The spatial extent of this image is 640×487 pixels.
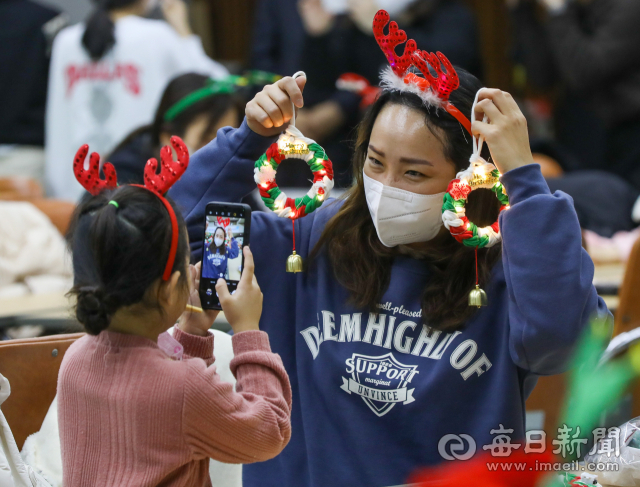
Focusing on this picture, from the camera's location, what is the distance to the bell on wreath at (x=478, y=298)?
4.84ft

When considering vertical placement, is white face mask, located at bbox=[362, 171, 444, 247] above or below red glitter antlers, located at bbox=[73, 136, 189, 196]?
below

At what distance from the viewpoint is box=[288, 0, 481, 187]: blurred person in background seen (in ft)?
13.4

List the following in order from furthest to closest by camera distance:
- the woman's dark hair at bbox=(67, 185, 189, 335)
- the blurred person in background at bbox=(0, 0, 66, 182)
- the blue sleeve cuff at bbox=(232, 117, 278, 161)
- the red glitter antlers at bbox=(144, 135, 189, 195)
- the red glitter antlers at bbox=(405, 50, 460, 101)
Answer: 1. the blurred person in background at bbox=(0, 0, 66, 182)
2. the blue sleeve cuff at bbox=(232, 117, 278, 161)
3. the red glitter antlers at bbox=(405, 50, 460, 101)
4. the red glitter antlers at bbox=(144, 135, 189, 195)
5. the woman's dark hair at bbox=(67, 185, 189, 335)

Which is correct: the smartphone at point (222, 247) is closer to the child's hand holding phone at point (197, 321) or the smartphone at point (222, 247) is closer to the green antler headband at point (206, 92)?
the child's hand holding phone at point (197, 321)

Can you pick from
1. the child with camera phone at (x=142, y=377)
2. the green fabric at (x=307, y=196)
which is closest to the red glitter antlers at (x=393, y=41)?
the green fabric at (x=307, y=196)

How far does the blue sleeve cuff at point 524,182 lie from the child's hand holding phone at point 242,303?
1.67 feet

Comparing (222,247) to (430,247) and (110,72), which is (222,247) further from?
(110,72)

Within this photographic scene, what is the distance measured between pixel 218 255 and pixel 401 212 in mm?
388

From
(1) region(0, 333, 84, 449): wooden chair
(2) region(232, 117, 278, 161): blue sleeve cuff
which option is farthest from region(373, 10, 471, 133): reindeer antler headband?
(1) region(0, 333, 84, 449): wooden chair

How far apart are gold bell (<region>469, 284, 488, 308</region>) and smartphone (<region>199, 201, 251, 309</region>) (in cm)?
45

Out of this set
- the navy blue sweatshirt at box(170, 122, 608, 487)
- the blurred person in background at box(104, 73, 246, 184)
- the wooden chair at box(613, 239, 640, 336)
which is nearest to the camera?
the navy blue sweatshirt at box(170, 122, 608, 487)

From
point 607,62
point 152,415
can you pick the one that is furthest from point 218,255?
point 607,62

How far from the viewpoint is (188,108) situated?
3211mm

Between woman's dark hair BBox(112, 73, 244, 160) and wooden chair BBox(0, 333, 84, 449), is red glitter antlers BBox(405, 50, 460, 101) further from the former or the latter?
woman's dark hair BBox(112, 73, 244, 160)
